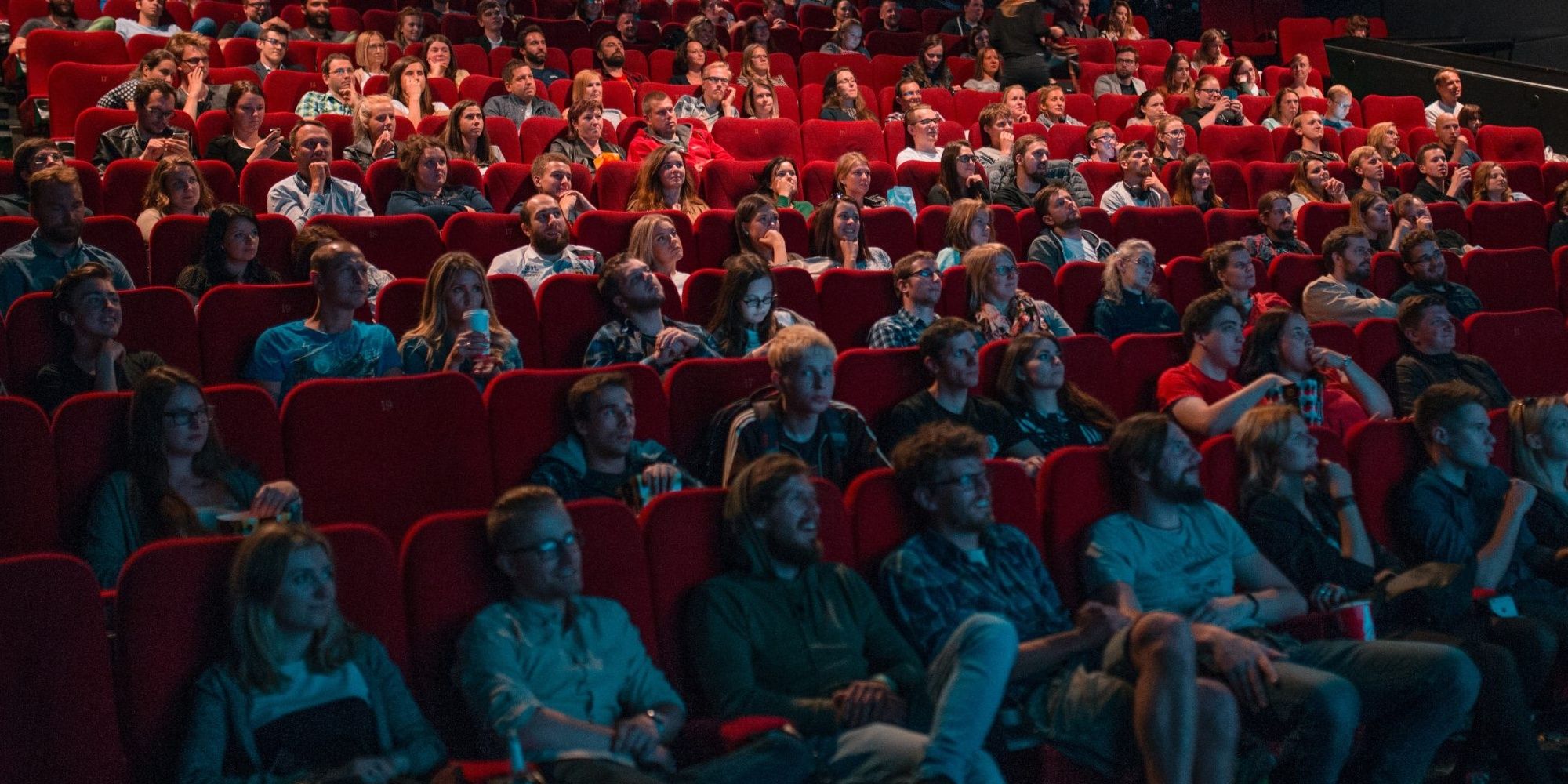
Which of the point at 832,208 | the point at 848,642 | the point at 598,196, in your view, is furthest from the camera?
the point at 598,196

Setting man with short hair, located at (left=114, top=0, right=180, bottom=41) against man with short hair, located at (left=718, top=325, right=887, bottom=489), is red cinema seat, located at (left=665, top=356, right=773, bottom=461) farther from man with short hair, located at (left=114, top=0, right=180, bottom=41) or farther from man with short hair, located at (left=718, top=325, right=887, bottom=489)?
man with short hair, located at (left=114, top=0, right=180, bottom=41)

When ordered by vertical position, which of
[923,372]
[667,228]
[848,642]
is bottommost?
[848,642]

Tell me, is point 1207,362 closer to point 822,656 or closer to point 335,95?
point 822,656

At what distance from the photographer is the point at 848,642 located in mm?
1099

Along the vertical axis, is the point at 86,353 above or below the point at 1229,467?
above

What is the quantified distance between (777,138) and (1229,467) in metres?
1.51

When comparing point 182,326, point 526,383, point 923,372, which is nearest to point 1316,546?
point 923,372

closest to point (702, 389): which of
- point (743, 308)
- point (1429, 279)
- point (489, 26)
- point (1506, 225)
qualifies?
point (743, 308)

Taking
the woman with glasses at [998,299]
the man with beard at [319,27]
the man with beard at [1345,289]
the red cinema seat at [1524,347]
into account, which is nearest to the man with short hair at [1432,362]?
the red cinema seat at [1524,347]

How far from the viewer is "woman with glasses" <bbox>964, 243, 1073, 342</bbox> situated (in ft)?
6.07

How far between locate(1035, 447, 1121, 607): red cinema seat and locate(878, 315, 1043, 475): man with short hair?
7.1 inches

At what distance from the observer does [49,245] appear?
1.64 meters

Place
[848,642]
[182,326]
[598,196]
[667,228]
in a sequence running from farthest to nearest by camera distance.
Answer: [598,196] < [667,228] < [182,326] < [848,642]

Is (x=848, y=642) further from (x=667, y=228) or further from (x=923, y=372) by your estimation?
(x=667, y=228)
